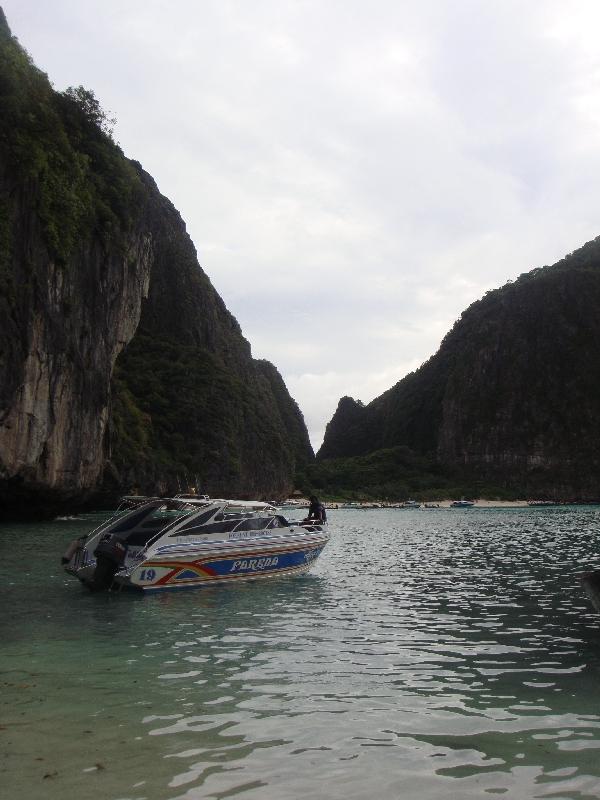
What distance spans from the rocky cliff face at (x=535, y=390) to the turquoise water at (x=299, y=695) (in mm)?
146646

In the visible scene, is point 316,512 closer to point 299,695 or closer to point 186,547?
point 186,547

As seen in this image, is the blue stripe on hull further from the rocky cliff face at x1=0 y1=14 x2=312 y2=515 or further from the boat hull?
the rocky cliff face at x1=0 y1=14 x2=312 y2=515

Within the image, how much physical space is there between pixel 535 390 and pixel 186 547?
157 meters

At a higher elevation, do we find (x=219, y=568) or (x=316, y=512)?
(x=316, y=512)

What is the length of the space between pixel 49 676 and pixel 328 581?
468 inches

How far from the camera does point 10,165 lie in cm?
4147

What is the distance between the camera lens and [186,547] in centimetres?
1805

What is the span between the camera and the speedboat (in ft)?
56.7

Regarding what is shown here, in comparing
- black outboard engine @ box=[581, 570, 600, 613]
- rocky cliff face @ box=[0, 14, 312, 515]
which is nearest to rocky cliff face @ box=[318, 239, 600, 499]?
rocky cliff face @ box=[0, 14, 312, 515]

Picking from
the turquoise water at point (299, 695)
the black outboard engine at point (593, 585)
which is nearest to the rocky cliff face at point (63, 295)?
the turquoise water at point (299, 695)

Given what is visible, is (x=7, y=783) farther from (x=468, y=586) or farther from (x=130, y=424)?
(x=130, y=424)

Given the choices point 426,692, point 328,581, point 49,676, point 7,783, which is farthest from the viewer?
point 328,581

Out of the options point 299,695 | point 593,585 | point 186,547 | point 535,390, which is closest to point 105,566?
point 186,547

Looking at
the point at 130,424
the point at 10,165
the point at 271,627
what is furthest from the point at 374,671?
the point at 130,424
